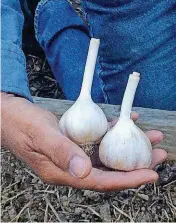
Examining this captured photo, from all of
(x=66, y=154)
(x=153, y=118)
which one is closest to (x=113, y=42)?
(x=153, y=118)

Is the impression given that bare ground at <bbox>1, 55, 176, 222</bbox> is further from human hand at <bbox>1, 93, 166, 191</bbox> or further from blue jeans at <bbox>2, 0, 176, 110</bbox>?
human hand at <bbox>1, 93, 166, 191</bbox>

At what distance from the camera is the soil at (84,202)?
1.31 meters

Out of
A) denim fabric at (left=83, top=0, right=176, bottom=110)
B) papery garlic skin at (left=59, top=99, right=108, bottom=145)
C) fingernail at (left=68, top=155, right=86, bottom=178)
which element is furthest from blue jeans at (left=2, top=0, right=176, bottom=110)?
fingernail at (left=68, top=155, right=86, bottom=178)

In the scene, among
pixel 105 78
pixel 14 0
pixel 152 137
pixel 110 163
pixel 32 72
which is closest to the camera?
pixel 110 163

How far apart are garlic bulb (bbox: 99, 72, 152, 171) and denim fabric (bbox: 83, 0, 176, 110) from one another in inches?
13.8

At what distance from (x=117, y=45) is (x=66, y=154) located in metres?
0.53

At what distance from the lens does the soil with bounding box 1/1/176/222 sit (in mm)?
1307

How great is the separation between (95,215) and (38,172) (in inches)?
13.2

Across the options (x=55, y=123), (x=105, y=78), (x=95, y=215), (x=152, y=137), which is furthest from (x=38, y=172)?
(x=105, y=78)

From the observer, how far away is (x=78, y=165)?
83cm

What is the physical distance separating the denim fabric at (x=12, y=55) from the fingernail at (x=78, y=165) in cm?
26

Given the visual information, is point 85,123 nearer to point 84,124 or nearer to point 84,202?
point 84,124

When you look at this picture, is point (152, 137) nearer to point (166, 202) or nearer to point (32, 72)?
point (166, 202)

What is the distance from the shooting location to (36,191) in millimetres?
1361
